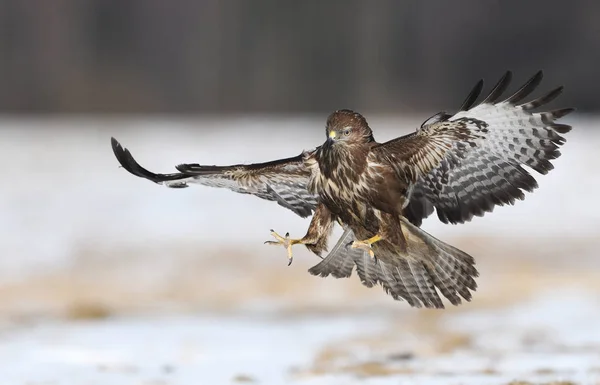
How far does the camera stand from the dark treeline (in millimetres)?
28312

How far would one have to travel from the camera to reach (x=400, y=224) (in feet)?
20.1

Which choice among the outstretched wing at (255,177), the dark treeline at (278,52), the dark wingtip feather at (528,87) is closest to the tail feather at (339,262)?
the outstretched wing at (255,177)

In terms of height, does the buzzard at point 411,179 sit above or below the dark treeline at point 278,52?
below

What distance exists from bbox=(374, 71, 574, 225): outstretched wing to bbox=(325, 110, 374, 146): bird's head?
16 cm

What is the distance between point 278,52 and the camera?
29562mm

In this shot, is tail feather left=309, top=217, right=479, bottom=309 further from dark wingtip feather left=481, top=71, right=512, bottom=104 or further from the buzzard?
dark wingtip feather left=481, top=71, right=512, bottom=104

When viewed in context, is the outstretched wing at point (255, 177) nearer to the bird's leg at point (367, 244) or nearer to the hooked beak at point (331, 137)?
the hooked beak at point (331, 137)

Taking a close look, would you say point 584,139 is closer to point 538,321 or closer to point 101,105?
point 538,321

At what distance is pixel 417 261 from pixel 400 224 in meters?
0.31

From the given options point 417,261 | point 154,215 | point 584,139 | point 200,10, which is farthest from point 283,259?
point 200,10

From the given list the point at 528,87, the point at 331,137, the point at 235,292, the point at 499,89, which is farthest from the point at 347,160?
the point at 235,292

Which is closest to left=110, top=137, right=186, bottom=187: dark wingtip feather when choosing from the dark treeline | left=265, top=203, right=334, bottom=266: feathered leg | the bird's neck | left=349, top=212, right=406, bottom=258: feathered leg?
left=265, top=203, right=334, bottom=266: feathered leg

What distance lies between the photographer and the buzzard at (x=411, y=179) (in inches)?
230

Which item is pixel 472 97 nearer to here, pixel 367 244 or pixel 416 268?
pixel 367 244
